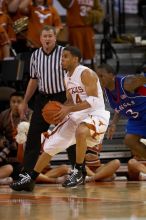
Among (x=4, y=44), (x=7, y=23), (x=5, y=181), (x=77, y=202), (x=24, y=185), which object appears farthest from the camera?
(x=7, y=23)

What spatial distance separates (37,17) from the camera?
1211 centimetres

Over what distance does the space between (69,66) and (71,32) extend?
418cm

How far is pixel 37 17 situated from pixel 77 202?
18.3ft

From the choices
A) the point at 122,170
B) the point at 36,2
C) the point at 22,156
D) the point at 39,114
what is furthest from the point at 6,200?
the point at 36,2

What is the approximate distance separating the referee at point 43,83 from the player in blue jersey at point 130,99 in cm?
67

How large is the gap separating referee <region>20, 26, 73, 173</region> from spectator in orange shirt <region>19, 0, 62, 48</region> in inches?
105

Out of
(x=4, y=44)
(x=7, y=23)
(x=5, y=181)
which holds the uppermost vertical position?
(x=7, y=23)

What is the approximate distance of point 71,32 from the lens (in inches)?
504

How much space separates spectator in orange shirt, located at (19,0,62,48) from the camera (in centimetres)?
1202

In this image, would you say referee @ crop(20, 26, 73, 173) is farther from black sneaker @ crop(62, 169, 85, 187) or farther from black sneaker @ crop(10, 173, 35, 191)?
black sneaker @ crop(62, 169, 85, 187)

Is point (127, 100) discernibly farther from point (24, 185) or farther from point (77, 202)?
point (77, 202)

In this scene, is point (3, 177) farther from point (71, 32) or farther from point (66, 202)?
point (71, 32)

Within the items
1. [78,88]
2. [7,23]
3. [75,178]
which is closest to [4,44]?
[7,23]

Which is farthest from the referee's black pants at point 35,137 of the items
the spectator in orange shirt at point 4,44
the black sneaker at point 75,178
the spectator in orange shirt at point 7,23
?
the spectator in orange shirt at point 7,23
